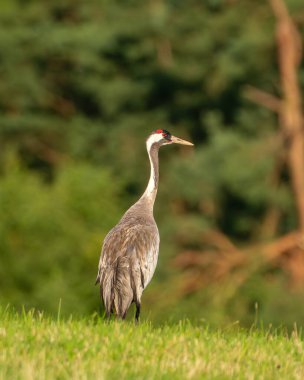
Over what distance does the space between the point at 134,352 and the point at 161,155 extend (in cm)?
2634

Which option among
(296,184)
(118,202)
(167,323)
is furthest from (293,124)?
(167,323)

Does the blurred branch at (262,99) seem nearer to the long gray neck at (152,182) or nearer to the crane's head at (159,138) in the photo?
the crane's head at (159,138)

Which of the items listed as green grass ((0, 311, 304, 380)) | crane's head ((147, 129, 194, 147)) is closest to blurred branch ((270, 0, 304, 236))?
crane's head ((147, 129, 194, 147))

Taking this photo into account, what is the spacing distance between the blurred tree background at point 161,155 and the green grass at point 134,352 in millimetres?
17708

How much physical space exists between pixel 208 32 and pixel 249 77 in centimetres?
157

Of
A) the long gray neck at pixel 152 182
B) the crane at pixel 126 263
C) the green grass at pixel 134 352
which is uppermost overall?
the long gray neck at pixel 152 182

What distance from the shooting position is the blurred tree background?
95.5ft

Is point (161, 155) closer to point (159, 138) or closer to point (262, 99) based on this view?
point (262, 99)

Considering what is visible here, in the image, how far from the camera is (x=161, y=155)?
3384 cm

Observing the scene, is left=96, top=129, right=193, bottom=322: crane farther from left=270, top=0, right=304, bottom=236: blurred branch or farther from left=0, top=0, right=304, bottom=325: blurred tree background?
left=270, top=0, right=304, bottom=236: blurred branch

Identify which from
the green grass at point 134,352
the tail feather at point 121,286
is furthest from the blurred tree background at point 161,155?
the green grass at point 134,352

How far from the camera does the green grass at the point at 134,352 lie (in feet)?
22.9

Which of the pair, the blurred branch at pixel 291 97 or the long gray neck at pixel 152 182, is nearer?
the long gray neck at pixel 152 182

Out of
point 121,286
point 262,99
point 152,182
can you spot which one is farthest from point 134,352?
point 262,99
